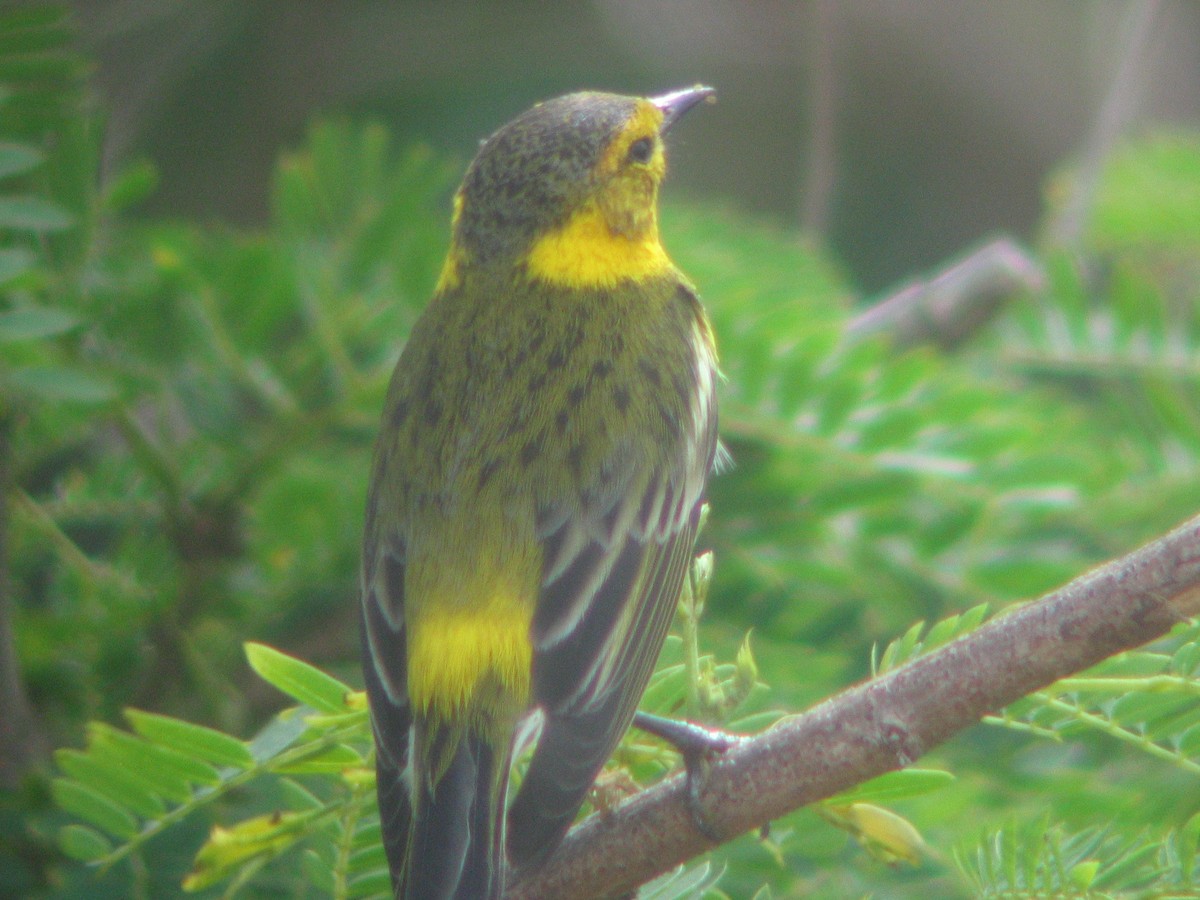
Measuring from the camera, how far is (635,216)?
2850 millimetres

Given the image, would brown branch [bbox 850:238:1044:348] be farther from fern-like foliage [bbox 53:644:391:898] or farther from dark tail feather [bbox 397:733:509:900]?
fern-like foliage [bbox 53:644:391:898]

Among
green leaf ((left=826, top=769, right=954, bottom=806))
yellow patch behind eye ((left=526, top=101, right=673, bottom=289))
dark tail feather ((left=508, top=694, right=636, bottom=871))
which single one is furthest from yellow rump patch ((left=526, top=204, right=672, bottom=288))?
green leaf ((left=826, top=769, right=954, bottom=806))

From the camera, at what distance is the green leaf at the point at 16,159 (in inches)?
84.7

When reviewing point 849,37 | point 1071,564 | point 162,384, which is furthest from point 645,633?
point 849,37

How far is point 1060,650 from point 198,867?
101 centimetres

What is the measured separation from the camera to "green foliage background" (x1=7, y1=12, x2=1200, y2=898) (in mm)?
2104

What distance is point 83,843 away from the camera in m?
1.65

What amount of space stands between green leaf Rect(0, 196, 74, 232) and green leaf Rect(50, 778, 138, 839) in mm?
974

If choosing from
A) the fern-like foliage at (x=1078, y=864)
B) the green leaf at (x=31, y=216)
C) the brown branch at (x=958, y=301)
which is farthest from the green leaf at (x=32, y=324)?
the brown branch at (x=958, y=301)

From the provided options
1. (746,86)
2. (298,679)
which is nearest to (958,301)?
(298,679)

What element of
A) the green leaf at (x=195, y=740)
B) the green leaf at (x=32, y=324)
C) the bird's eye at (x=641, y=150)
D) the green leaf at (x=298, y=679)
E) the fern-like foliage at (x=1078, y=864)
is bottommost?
the fern-like foliage at (x=1078, y=864)

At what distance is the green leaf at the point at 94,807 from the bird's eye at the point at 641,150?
1696mm

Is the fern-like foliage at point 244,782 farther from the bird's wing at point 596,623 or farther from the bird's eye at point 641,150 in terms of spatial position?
the bird's eye at point 641,150

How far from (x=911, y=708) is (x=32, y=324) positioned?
145 cm
